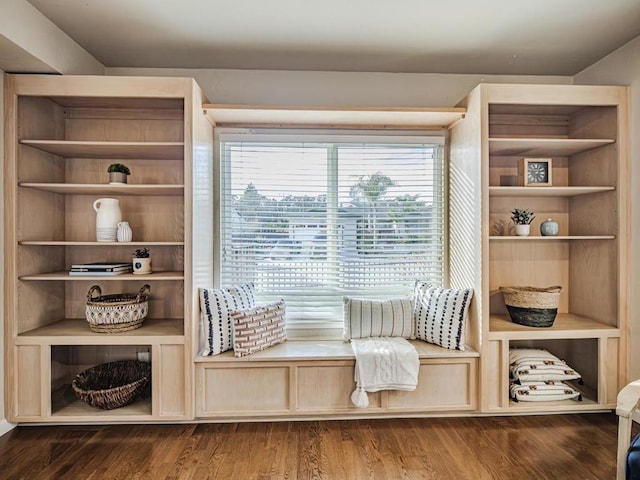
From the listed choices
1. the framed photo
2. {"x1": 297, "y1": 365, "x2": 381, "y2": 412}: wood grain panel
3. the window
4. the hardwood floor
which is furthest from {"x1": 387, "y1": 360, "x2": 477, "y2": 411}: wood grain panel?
the framed photo

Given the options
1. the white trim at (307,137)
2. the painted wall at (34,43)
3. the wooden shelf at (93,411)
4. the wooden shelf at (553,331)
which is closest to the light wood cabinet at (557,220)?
the wooden shelf at (553,331)

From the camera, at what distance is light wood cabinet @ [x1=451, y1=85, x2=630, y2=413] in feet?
8.98

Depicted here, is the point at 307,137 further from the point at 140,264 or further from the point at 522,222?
the point at 522,222

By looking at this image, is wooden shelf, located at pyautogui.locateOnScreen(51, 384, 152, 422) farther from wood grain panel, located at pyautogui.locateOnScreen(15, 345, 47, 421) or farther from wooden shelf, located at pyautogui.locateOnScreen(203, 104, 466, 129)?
wooden shelf, located at pyautogui.locateOnScreen(203, 104, 466, 129)

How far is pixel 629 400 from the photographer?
68.1 inches

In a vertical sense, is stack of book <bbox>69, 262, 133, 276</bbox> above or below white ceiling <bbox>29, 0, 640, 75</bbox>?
below

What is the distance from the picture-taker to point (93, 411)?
2.65 metres

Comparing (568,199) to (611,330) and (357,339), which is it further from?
(357,339)

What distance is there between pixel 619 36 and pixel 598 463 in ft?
8.98

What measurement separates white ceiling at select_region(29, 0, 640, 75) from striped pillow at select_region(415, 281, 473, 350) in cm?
179

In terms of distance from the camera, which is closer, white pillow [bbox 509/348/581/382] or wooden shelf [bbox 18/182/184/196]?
wooden shelf [bbox 18/182/184/196]

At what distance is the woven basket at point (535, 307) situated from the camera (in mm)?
2807

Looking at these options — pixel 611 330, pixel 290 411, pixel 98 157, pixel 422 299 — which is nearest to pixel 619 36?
pixel 611 330

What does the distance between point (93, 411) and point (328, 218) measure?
2.18 m
